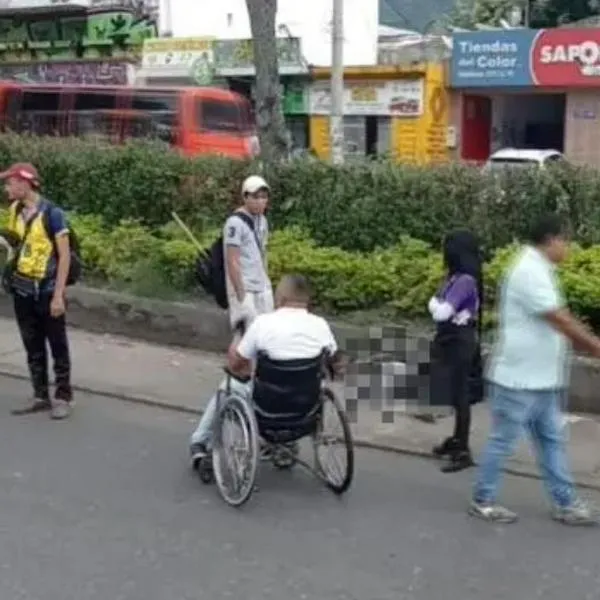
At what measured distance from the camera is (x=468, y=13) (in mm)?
39719

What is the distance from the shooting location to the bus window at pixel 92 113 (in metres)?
21.2

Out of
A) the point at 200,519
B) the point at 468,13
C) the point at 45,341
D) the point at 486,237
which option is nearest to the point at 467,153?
the point at 468,13

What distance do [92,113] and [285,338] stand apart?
16.0 metres

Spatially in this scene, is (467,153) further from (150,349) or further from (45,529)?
(45,529)

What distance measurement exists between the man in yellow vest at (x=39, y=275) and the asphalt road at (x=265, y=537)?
36.9 inches

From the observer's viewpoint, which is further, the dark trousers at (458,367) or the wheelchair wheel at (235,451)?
the dark trousers at (458,367)

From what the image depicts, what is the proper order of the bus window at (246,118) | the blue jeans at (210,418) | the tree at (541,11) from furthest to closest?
1. the tree at (541,11)
2. the bus window at (246,118)
3. the blue jeans at (210,418)

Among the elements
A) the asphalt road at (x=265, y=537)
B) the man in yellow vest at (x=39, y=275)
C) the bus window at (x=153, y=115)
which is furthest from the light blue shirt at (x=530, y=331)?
the bus window at (x=153, y=115)

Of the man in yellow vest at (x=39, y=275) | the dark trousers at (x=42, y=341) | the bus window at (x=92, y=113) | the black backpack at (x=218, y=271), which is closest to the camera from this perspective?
the black backpack at (x=218, y=271)

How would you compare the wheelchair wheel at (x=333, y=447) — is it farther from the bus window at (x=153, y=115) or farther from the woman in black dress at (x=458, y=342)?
the bus window at (x=153, y=115)

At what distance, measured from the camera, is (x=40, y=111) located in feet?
72.9

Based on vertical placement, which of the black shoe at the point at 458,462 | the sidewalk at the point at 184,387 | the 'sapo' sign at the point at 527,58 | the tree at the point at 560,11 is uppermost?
the tree at the point at 560,11

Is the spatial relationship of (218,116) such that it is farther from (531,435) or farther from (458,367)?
(531,435)

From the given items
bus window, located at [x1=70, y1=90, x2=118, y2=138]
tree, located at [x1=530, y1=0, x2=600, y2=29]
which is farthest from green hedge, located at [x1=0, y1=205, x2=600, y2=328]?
tree, located at [x1=530, y1=0, x2=600, y2=29]
